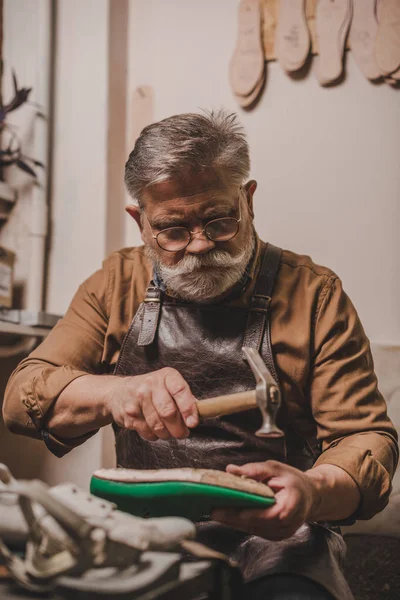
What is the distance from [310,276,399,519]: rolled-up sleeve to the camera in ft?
4.82

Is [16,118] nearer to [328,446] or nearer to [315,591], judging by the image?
[328,446]

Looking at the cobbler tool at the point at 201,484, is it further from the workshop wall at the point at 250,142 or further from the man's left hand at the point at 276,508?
the workshop wall at the point at 250,142

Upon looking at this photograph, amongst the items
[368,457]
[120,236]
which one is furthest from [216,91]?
[368,457]

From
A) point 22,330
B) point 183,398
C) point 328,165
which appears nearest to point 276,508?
point 183,398

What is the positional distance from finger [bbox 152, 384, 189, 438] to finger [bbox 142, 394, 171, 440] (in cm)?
1

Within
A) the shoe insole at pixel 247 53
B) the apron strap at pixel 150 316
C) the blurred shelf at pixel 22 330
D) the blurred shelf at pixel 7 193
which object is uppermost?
the shoe insole at pixel 247 53

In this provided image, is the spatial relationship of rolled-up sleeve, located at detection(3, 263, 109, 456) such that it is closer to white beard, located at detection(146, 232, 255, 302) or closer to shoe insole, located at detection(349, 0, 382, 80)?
white beard, located at detection(146, 232, 255, 302)

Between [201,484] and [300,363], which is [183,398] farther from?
[300,363]

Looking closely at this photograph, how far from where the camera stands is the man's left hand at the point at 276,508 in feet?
3.83

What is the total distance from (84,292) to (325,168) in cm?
118

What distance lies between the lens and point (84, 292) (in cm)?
199

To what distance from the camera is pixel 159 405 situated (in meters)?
1.29

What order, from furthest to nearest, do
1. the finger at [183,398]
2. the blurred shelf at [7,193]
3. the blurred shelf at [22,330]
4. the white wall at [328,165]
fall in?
the blurred shelf at [7,193], the white wall at [328,165], the blurred shelf at [22,330], the finger at [183,398]

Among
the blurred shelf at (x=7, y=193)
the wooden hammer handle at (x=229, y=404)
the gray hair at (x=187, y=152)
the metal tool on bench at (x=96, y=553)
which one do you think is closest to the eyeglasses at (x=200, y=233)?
the gray hair at (x=187, y=152)
